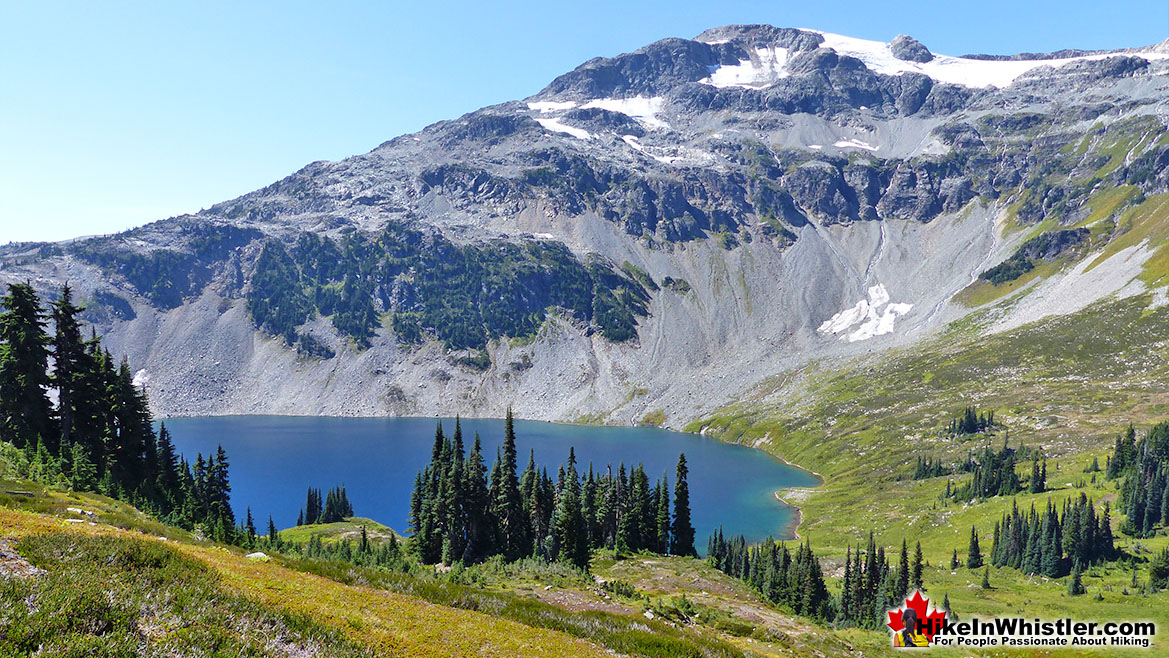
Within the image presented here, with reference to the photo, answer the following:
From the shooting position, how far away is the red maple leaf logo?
42809 millimetres

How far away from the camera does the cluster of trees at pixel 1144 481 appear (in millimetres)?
107525

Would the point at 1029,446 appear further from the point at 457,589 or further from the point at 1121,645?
the point at 457,589

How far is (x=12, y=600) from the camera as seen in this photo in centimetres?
964

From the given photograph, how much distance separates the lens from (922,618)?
45781mm

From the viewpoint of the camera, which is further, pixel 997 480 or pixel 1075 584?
pixel 997 480

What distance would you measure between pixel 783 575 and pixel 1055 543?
49.5 meters

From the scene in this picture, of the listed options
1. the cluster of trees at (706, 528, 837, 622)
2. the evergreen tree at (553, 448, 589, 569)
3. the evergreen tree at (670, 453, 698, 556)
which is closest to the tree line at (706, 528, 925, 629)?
the cluster of trees at (706, 528, 837, 622)

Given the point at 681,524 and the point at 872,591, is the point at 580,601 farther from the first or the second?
the point at 872,591

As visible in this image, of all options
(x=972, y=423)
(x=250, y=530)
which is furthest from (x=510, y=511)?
(x=972, y=423)

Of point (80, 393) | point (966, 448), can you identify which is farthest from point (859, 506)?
point (80, 393)

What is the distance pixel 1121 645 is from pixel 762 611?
4167 cm

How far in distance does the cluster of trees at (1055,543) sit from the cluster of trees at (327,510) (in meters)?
121

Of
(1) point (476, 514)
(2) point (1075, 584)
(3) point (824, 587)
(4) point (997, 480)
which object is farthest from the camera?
(4) point (997, 480)

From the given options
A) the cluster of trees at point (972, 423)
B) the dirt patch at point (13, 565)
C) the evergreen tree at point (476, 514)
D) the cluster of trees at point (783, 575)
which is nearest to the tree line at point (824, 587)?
the cluster of trees at point (783, 575)
